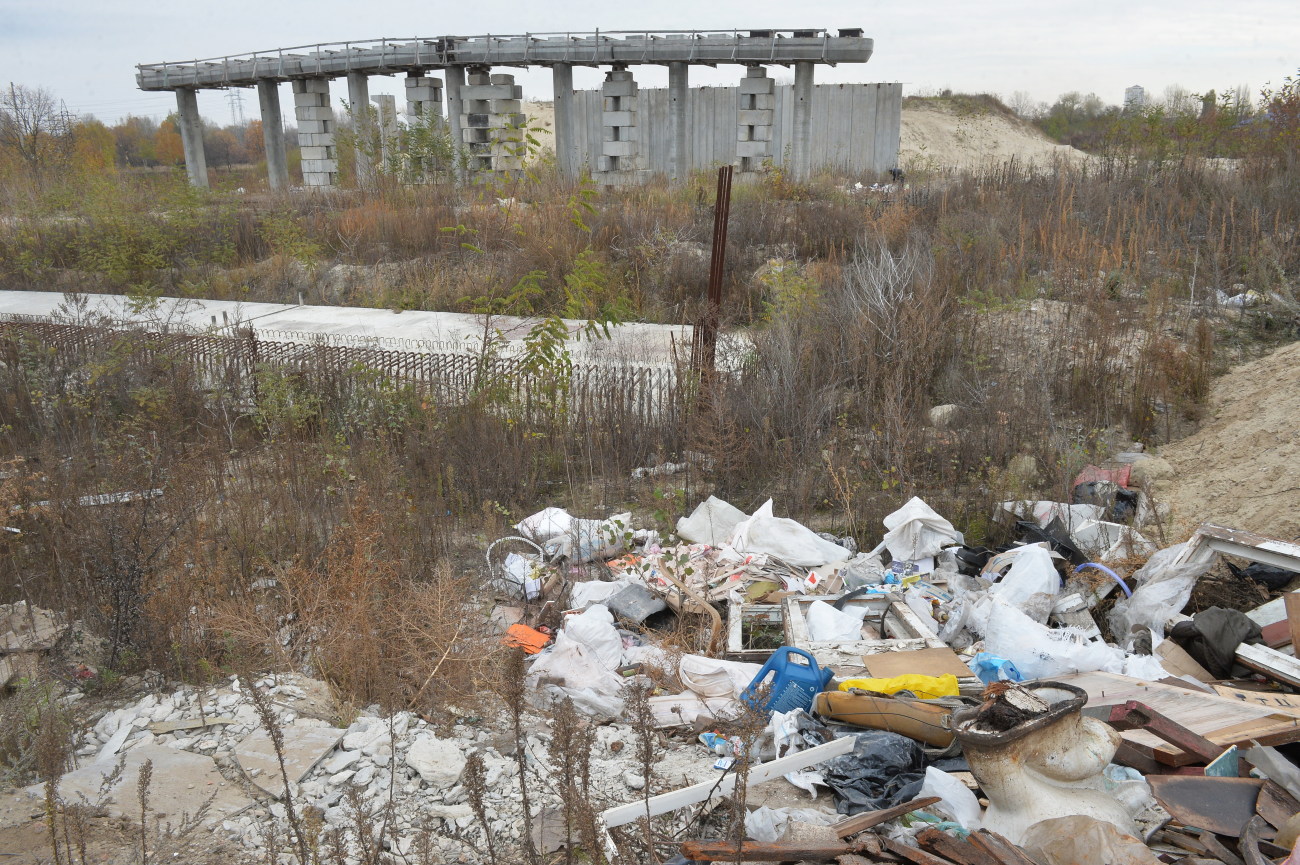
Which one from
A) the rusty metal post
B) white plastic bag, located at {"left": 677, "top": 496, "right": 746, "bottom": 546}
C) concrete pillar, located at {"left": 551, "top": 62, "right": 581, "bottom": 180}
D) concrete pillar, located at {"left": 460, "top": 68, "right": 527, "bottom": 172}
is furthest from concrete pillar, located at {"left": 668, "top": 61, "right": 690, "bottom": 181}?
white plastic bag, located at {"left": 677, "top": 496, "right": 746, "bottom": 546}

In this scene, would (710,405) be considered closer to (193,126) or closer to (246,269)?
(246,269)

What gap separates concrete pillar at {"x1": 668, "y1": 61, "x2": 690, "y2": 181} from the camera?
770 inches

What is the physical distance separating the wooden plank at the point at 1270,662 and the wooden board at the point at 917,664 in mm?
1149

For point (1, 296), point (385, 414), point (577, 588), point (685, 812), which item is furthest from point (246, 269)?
point (685, 812)

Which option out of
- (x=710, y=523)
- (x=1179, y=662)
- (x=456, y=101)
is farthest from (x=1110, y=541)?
(x=456, y=101)

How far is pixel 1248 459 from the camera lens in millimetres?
5699

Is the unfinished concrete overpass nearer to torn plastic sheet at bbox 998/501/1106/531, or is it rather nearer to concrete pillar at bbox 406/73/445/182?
concrete pillar at bbox 406/73/445/182

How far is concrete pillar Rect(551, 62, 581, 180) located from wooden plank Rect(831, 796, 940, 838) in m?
18.1

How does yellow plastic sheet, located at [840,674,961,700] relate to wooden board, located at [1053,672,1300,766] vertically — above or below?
below

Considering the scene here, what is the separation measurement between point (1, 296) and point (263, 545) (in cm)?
1188

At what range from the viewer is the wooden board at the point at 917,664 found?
4055 millimetres

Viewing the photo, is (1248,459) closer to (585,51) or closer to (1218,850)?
(1218,850)

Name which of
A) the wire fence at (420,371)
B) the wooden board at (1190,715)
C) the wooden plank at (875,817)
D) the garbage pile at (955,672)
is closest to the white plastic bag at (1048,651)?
the garbage pile at (955,672)

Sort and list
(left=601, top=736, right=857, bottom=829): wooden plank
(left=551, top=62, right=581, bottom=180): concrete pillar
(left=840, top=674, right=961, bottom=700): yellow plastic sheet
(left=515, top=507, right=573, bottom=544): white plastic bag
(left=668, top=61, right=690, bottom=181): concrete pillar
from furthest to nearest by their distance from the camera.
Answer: (left=551, top=62, right=581, bottom=180): concrete pillar, (left=668, top=61, right=690, bottom=181): concrete pillar, (left=515, top=507, right=573, bottom=544): white plastic bag, (left=840, top=674, right=961, bottom=700): yellow plastic sheet, (left=601, top=736, right=857, bottom=829): wooden plank
